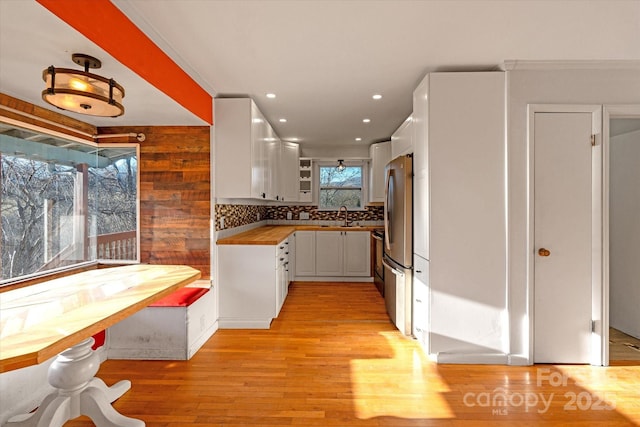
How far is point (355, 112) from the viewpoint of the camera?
12.7 feet

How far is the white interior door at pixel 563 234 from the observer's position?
2561 millimetres

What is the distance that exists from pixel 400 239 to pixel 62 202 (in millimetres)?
3005

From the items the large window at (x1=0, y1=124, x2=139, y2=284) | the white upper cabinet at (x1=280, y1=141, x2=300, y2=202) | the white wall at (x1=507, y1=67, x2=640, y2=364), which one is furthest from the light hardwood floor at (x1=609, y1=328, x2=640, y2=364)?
the large window at (x1=0, y1=124, x2=139, y2=284)

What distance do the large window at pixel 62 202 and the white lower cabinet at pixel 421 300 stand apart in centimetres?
268

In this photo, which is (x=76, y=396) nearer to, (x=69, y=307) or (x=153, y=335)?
(x=69, y=307)

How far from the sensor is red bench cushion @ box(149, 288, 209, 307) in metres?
2.68

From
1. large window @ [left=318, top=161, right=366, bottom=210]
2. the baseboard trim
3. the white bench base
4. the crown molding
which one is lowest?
the baseboard trim

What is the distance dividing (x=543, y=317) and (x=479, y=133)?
153 centimetres

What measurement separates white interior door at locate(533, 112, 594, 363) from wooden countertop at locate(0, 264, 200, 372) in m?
2.62

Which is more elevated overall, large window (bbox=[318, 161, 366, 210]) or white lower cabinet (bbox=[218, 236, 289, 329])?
large window (bbox=[318, 161, 366, 210])

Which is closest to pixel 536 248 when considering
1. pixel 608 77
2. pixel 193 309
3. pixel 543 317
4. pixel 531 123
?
pixel 543 317

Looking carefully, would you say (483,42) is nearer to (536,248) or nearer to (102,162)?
(536,248)

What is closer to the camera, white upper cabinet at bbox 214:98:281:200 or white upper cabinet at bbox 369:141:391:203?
white upper cabinet at bbox 214:98:281:200

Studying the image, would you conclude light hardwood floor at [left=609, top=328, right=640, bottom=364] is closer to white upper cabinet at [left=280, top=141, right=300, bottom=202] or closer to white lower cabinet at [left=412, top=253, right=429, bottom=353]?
white lower cabinet at [left=412, top=253, right=429, bottom=353]
